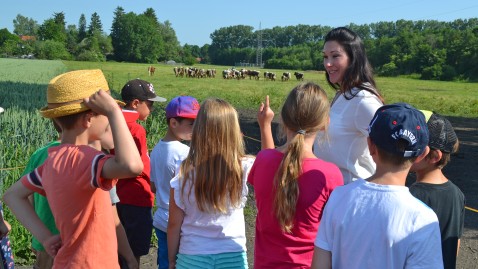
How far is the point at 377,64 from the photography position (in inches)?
3056

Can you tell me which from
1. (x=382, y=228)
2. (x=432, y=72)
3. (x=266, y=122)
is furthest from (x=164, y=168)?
(x=432, y=72)

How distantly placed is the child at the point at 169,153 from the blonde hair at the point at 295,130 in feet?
3.25

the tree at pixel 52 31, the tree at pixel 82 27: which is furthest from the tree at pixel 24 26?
the tree at pixel 52 31

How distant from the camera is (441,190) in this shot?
261 cm

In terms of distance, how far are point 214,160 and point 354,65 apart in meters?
0.96

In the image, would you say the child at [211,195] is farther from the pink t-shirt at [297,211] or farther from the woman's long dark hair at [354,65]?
the woman's long dark hair at [354,65]

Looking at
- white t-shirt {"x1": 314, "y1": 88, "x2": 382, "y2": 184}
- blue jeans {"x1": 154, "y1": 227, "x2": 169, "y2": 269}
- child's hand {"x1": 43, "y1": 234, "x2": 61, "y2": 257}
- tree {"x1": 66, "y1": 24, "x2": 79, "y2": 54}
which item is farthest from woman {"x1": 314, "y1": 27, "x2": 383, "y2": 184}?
tree {"x1": 66, "y1": 24, "x2": 79, "y2": 54}

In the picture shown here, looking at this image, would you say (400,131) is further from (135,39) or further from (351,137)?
(135,39)

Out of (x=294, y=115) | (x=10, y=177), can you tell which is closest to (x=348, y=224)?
(x=294, y=115)

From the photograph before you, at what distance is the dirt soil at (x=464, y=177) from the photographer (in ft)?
18.1

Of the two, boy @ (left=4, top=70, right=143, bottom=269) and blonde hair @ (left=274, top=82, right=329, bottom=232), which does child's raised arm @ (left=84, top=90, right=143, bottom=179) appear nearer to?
boy @ (left=4, top=70, right=143, bottom=269)

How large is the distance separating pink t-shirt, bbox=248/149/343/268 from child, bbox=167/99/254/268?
201 mm

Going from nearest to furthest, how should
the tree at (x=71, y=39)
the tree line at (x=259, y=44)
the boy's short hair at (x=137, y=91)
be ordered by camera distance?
1. the boy's short hair at (x=137, y=91)
2. the tree line at (x=259, y=44)
3. the tree at (x=71, y=39)

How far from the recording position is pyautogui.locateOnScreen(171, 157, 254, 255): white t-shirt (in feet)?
9.62
